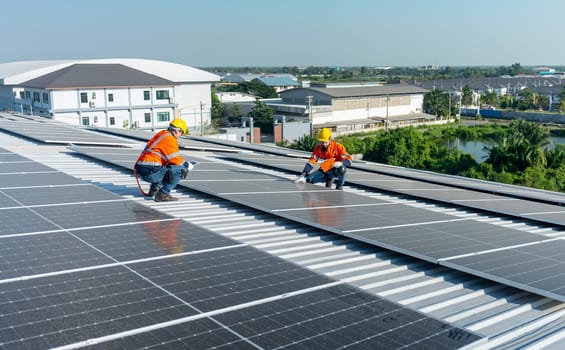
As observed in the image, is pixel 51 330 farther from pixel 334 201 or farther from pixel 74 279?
pixel 334 201

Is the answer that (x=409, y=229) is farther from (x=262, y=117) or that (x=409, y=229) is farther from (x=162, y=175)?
(x=262, y=117)

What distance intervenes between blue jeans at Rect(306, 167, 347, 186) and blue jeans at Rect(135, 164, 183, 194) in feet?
14.8

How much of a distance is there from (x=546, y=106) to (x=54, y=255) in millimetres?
141870

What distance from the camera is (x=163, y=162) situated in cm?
1104

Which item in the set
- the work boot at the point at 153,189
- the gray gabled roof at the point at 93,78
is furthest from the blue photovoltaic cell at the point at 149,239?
the gray gabled roof at the point at 93,78

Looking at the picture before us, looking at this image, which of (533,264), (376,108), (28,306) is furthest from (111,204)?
(376,108)

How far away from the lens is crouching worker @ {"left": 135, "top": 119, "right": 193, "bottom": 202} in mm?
10867

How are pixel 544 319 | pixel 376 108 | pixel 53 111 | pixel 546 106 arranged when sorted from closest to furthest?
pixel 544 319
pixel 53 111
pixel 376 108
pixel 546 106

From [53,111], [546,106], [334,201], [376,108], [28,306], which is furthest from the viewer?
[546,106]

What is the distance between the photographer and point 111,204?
1053cm

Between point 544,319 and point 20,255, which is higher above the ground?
point 20,255

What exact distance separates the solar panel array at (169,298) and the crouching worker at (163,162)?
2063mm

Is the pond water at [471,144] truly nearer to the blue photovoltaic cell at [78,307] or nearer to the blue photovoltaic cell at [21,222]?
the blue photovoltaic cell at [21,222]

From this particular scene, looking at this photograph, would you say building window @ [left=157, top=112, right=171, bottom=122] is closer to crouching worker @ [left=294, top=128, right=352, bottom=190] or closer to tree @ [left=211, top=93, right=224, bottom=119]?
tree @ [left=211, top=93, right=224, bottom=119]
